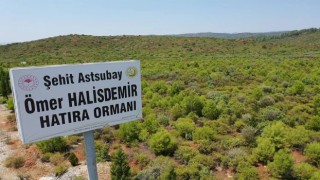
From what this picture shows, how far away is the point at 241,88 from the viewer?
21703 millimetres

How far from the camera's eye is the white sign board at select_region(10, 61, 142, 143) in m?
3.76

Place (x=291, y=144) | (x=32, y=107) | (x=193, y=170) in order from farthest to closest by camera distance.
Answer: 1. (x=291, y=144)
2. (x=193, y=170)
3. (x=32, y=107)

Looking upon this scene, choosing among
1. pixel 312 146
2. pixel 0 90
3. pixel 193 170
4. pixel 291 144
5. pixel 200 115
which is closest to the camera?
pixel 193 170

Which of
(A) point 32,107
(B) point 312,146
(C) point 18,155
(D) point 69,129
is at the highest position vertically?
(A) point 32,107

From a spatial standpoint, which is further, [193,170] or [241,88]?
[241,88]

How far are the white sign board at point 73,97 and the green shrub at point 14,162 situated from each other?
23.5ft

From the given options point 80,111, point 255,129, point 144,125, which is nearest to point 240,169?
point 255,129

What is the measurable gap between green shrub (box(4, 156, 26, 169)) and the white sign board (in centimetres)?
716

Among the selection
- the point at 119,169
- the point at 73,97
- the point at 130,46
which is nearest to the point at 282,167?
the point at 119,169

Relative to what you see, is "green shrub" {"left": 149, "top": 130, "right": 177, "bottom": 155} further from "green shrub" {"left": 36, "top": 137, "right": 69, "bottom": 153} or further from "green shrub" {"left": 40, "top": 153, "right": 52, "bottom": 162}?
"green shrub" {"left": 40, "top": 153, "right": 52, "bottom": 162}

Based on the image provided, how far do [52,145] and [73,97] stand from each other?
7518 mm

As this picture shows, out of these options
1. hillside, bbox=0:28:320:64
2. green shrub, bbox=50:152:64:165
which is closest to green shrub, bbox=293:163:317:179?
green shrub, bbox=50:152:64:165

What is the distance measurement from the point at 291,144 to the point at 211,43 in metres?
68.4

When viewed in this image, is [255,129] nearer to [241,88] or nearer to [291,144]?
[291,144]
